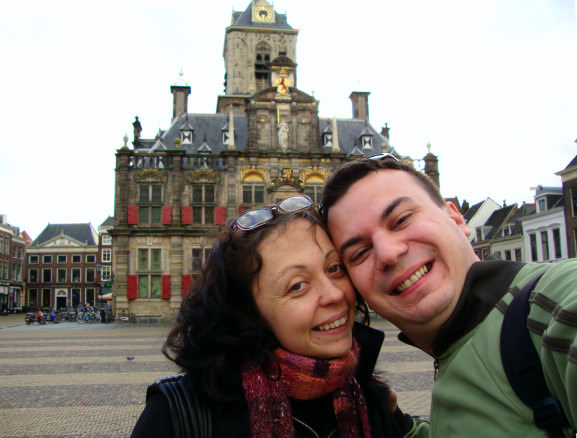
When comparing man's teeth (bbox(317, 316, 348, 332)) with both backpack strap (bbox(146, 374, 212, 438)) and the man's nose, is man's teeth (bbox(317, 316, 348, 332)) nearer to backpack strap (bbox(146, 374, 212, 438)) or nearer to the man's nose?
the man's nose

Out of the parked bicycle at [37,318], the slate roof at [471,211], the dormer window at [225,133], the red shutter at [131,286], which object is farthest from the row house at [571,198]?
the parked bicycle at [37,318]

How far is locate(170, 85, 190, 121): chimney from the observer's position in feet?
120

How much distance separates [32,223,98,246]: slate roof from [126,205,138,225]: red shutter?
44.1 metres

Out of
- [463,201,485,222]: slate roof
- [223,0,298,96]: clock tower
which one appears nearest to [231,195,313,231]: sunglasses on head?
[223,0,298,96]: clock tower

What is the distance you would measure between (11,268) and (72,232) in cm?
1353

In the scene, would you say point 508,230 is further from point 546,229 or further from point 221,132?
point 221,132

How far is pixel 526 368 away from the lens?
1234 millimetres

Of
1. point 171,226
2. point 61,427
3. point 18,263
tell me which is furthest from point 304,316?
point 18,263

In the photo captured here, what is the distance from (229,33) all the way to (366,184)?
48.7 m

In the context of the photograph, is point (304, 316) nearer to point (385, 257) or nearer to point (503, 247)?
point (385, 257)

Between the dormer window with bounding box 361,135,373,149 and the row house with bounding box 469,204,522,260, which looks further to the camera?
the row house with bounding box 469,204,522,260

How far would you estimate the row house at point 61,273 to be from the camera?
207 ft

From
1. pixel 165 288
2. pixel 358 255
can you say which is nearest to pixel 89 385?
pixel 358 255

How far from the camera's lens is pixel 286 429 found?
1.95 meters
